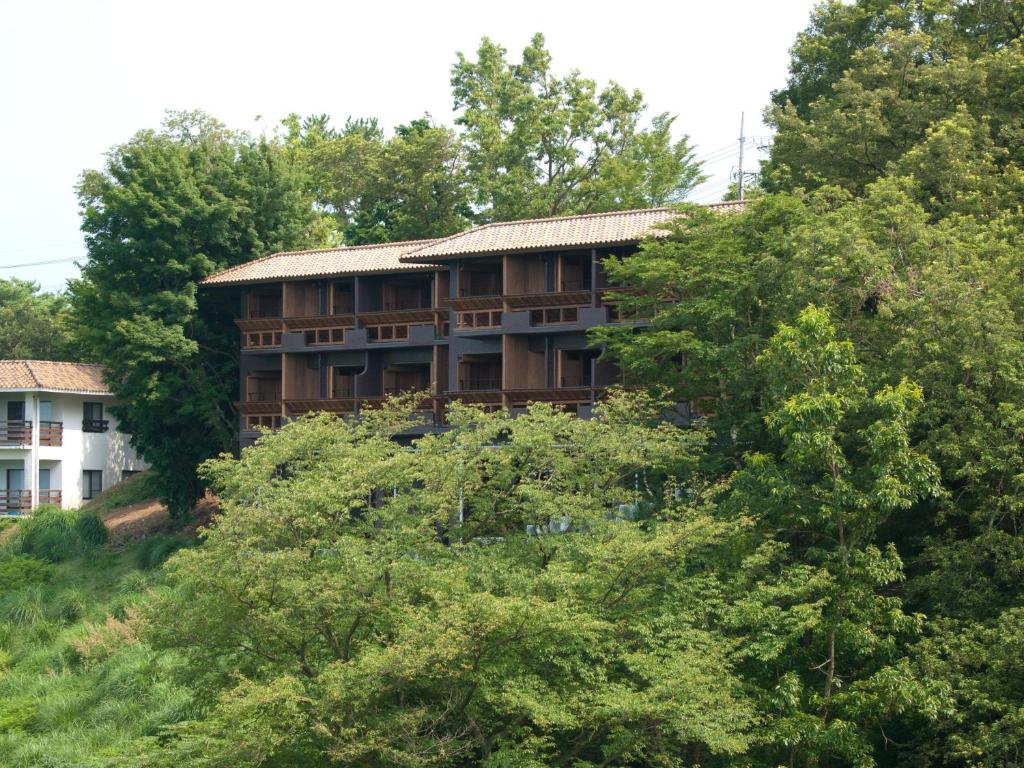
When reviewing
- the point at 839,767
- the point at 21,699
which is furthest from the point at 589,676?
the point at 21,699

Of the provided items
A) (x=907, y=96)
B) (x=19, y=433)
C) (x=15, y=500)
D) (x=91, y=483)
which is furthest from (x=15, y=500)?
(x=907, y=96)

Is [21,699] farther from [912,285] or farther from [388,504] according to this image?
[912,285]

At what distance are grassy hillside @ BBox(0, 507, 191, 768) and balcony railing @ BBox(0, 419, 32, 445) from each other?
660 centimetres

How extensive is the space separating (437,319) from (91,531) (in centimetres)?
1388

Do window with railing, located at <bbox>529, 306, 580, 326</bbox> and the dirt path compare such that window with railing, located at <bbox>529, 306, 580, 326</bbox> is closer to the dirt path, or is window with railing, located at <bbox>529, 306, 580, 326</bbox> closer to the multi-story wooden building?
the multi-story wooden building

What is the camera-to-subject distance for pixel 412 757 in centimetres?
2158

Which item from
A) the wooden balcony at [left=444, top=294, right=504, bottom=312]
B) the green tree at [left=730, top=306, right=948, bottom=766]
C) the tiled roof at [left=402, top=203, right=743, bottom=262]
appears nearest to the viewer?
the green tree at [left=730, top=306, right=948, bottom=766]

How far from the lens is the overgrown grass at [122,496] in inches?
1983

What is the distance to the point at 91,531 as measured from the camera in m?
45.6

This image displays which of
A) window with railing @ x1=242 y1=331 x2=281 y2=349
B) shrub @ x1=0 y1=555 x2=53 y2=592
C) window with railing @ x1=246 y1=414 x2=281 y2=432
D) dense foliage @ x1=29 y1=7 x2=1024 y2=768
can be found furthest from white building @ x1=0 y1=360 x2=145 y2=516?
dense foliage @ x1=29 y1=7 x2=1024 y2=768

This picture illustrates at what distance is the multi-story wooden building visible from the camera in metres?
38.2

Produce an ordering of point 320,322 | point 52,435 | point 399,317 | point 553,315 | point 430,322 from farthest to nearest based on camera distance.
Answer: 1. point 52,435
2. point 320,322
3. point 399,317
4. point 430,322
5. point 553,315

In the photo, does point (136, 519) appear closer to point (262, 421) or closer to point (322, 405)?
point (262, 421)

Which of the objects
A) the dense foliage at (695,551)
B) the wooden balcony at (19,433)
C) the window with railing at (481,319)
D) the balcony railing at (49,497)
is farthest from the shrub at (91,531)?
the window with railing at (481,319)
